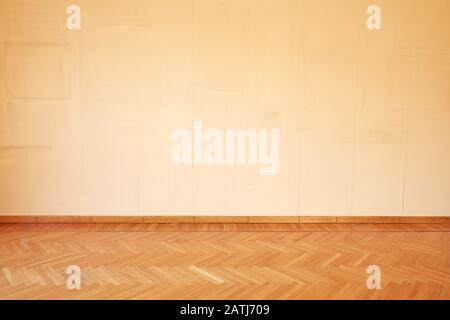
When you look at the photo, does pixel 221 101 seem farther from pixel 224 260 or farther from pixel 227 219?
pixel 224 260

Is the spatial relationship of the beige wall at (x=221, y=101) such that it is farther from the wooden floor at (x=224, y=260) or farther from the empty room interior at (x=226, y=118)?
the wooden floor at (x=224, y=260)

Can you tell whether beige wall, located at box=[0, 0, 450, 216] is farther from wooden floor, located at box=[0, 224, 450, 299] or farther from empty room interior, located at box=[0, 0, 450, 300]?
wooden floor, located at box=[0, 224, 450, 299]

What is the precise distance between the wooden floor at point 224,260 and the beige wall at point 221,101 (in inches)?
15.3

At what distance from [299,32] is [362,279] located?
252 cm

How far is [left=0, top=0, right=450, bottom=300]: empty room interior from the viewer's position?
12.2 ft

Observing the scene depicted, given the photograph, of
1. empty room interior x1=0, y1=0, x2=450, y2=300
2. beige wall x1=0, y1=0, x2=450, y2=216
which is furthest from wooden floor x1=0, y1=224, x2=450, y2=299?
beige wall x1=0, y1=0, x2=450, y2=216

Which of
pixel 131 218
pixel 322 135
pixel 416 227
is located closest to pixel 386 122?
pixel 322 135

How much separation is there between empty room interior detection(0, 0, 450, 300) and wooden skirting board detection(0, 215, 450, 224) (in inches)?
0.6

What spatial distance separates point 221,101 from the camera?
3828 mm

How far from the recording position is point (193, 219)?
391 centimetres

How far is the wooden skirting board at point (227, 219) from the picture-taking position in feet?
12.6

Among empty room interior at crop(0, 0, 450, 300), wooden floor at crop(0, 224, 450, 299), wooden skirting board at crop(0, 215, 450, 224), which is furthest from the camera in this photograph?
wooden skirting board at crop(0, 215, 450, 224)

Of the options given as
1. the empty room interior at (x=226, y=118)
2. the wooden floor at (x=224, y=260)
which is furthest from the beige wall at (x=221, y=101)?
the wooden floor at (x=224, y=260)

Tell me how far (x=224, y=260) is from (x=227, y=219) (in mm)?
1122
